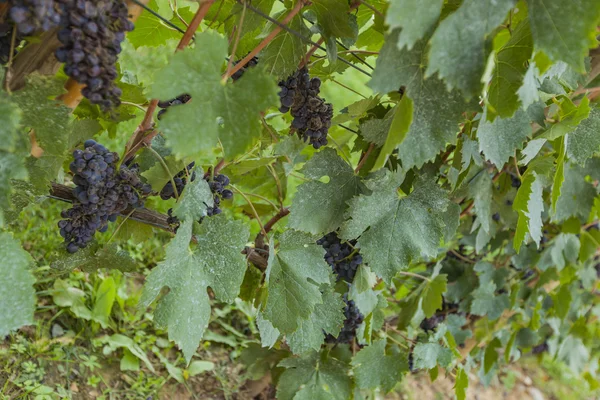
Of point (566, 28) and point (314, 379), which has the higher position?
point (566, 28)

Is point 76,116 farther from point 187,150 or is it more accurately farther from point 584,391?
point 584,391

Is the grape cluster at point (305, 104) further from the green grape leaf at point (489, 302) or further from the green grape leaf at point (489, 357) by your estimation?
the green grape leaf at point (489, 357)

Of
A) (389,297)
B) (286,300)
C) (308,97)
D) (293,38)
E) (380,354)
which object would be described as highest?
(293,38)

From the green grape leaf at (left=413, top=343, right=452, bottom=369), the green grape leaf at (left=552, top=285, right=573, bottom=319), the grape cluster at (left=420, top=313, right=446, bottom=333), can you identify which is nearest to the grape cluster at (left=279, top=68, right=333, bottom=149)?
the green grape leaf at (left=413, top=343, right=452, bottom=369)

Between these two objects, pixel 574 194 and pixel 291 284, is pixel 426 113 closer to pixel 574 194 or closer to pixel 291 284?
pixel 291 284

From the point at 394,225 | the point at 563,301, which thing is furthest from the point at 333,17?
the point at 563,301

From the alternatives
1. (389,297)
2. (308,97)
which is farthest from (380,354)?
(308,97)

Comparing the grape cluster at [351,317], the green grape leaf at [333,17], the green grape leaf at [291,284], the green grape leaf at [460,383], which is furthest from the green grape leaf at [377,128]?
the green grape leaf at [460,383]
